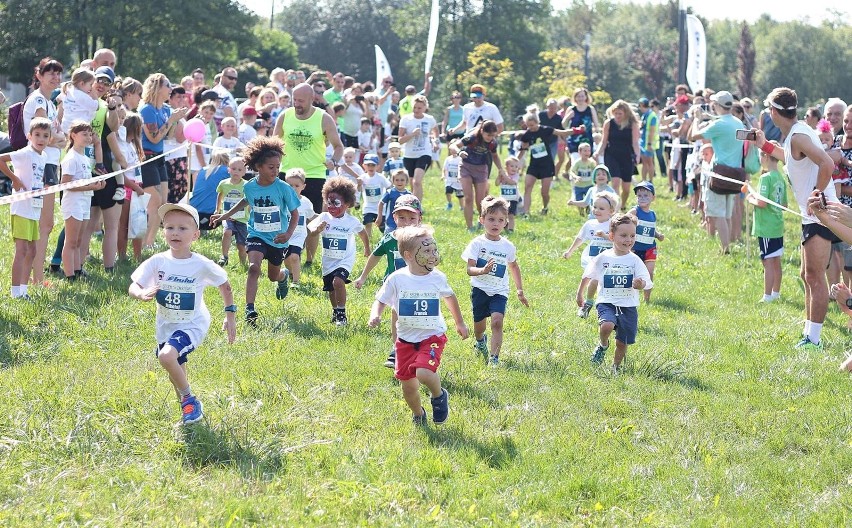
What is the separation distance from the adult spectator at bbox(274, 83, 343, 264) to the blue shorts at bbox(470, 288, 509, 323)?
3756 mm

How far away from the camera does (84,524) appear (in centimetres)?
549

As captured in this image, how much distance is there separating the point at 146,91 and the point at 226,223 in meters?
2.24

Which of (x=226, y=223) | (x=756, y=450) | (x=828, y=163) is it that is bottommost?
(x=756, y=450)

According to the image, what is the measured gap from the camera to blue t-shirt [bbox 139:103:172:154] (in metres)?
13.6

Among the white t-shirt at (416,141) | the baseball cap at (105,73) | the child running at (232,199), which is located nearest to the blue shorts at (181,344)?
the child running at (232,199)

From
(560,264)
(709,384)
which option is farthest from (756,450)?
(560,264)

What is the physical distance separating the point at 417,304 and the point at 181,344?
162 centimetres

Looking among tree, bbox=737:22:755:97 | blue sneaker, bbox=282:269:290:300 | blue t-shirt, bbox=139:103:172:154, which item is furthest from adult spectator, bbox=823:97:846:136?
tree, bbox=737:22:755:97

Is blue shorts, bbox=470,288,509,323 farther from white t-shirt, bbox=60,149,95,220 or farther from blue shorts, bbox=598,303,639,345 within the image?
white t-shirt, bbox=60,149,95,220

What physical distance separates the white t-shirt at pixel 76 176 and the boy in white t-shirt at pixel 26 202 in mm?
413

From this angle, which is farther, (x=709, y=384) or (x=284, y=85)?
(x=284, y=85)

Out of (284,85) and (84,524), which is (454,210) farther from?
(84,524)

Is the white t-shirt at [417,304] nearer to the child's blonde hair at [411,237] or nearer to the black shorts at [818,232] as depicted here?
the child's blonde hair at [411,237]

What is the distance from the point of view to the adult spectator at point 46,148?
1088 centimetres
